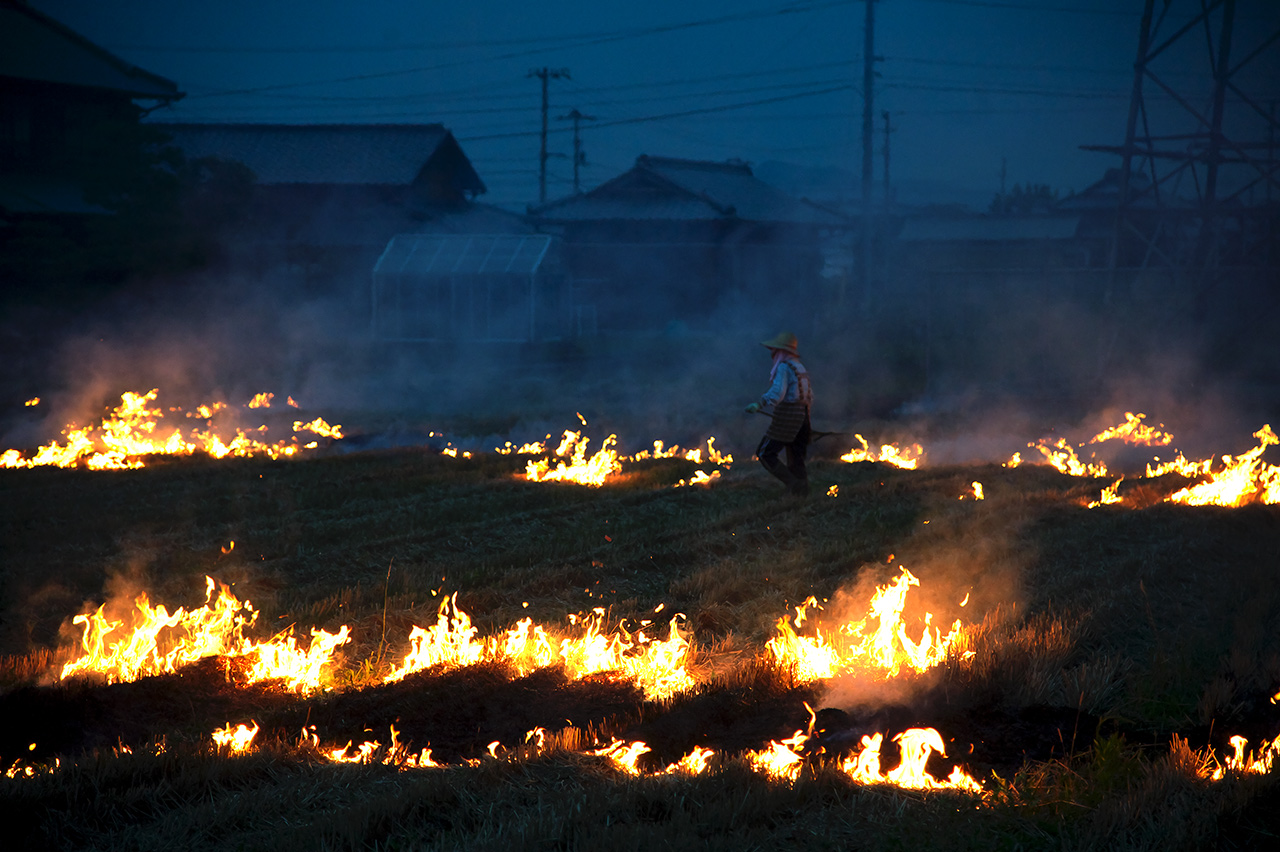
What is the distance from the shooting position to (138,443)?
1510 centimetres

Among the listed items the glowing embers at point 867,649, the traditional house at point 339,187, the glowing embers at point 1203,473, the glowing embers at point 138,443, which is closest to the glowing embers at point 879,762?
the glowing embers at point 867,649

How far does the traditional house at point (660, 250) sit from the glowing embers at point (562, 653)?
28960 millimetres

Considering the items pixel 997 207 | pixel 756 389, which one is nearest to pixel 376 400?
pixel 756 389

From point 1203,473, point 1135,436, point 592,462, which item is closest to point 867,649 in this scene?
point 592,462

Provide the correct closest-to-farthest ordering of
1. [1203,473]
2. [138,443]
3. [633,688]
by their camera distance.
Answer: [633,688]
[1203,473]
[138,443]

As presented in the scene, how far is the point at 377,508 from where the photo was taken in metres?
11.2

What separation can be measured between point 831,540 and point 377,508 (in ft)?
15.3

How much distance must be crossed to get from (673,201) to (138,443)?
24626 millimetres

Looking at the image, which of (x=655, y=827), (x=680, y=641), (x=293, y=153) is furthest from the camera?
(x=293, y=153)

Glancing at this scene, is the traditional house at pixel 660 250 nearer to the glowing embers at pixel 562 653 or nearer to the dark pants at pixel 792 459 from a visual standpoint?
the dark pants at pixel 792 459

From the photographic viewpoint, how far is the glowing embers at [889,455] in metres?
14.9

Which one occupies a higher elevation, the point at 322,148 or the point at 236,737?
the point at 322,148

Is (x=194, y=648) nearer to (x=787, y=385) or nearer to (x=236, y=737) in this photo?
(x=236, y=737)

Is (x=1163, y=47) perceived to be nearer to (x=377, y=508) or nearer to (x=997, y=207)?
(x=377, y=508)
